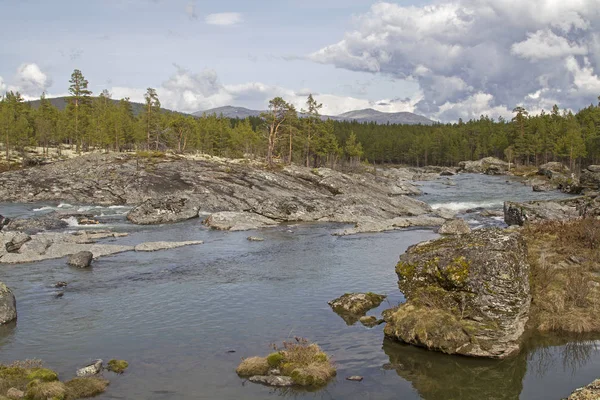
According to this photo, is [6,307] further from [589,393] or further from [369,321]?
[589,393]

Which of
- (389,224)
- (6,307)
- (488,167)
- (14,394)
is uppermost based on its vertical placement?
(488,167)

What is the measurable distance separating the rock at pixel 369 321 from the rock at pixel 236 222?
30.2 meters

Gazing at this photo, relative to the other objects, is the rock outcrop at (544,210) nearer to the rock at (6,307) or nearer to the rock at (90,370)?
the rock at (90,370)

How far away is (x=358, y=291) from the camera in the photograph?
29922mm

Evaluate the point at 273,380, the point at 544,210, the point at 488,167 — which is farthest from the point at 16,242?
the point at 488,167

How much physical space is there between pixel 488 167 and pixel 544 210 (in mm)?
122322

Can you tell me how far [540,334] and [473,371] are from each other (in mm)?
5195

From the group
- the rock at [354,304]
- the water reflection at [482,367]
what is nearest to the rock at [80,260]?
the rock at [354,304]

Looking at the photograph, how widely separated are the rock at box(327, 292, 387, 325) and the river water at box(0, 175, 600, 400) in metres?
0.69

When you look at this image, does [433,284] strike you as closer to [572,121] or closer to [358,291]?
[358,291]

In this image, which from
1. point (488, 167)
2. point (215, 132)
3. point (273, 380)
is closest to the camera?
point (273, 380)

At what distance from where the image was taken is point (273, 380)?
17.8 meters

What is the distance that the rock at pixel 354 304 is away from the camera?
83.4 ft

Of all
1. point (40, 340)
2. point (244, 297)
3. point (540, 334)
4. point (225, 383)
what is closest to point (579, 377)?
point (540, 334)
